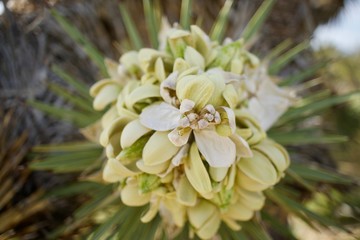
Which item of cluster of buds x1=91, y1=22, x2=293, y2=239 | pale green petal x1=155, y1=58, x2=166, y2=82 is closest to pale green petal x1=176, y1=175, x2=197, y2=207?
cluster of buds x1=91, y1=22, x2=293, y2=239

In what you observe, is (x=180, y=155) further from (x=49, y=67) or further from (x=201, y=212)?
(x=49, y=67)

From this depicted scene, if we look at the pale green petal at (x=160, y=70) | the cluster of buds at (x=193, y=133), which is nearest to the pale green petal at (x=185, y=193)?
the cluster of buds at (x=193, y=133)

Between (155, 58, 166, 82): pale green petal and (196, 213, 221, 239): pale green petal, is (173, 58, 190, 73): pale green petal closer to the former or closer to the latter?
(155, 58, 166, 82): pale green petal

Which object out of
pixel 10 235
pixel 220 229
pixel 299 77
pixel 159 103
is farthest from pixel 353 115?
pixel 10 235

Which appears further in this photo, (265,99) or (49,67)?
(49,67)

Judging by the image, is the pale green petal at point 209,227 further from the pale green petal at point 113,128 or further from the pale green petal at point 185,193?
the pale green petal at point 113,128

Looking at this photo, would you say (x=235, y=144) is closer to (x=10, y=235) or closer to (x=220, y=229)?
(x=220, y=229)

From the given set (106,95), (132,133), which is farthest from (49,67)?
(132,133)
